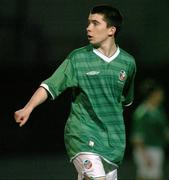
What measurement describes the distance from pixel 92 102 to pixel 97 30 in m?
0.48

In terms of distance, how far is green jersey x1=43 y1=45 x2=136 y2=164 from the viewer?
6207mm

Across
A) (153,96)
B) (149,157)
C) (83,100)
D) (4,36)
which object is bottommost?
(149,157)

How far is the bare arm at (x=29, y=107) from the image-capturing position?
5785mm

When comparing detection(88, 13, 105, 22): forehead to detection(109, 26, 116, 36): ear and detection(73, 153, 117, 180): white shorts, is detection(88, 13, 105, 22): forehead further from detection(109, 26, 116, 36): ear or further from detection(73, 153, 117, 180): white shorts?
detection(73, 153, 117, 180): white shorts

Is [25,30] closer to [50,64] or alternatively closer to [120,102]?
[50,64]

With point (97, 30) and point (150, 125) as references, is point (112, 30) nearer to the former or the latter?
point (97, 30)

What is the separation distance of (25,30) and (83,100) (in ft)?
12.5

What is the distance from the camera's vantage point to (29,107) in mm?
5859

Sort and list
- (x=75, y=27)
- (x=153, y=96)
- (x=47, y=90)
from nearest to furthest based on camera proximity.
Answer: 1. (x=47, y=90)
2. (x=75, y=27)
3. (x=153, y=96)

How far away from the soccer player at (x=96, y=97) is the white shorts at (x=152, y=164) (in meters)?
4.54

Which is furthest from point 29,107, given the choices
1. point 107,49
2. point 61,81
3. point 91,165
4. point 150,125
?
point 150,125

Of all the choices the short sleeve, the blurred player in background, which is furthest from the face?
the blurred player in background

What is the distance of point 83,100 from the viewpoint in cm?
624

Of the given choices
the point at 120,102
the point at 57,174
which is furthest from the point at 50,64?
the point at 120,102
